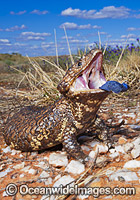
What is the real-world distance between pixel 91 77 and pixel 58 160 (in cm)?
118

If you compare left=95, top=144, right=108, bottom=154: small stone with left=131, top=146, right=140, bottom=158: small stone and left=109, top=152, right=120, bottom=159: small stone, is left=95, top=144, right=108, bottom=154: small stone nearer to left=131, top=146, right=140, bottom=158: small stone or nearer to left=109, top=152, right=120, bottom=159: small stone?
left=109, top=152, right=120, bottom=159: small stone

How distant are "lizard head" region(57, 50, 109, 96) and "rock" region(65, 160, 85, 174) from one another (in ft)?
2.90

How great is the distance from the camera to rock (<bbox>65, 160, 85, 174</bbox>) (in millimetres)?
2632

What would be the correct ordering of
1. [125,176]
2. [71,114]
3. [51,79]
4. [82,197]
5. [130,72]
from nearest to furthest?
[82,197] → [125,176] → [71,114] → [51,79] → [130,72]

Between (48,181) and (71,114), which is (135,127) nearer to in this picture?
(71,114)

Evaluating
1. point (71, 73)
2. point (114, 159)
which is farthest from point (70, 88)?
point (114, 159)

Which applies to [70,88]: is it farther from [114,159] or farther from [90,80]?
[114,159]

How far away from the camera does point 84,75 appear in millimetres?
2730

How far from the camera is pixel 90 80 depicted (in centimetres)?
280

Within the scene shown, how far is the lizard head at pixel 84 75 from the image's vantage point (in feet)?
8.64

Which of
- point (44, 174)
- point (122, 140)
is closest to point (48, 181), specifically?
point (44, 174)

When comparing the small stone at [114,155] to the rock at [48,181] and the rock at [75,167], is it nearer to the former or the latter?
the rock at [75,167]

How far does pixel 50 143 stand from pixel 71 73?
106 cm

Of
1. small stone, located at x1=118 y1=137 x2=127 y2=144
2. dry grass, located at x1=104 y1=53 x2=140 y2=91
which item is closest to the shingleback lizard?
small stone, located at x1=118 y1=137 x2=127 y2=144
